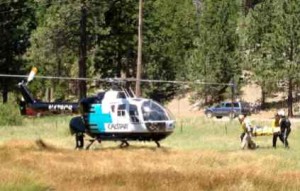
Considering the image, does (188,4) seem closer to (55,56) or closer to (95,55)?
(95,55)

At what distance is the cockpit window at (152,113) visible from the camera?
33031mm

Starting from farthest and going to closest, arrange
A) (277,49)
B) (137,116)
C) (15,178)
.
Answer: (277,49) < (137,116) < (15,178)

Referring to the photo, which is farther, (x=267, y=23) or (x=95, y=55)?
(x=95, y=55)

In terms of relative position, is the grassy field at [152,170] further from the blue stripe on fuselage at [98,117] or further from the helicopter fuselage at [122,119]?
the blue stripe on fuselage at [98,117]

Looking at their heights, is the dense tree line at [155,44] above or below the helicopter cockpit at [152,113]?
above

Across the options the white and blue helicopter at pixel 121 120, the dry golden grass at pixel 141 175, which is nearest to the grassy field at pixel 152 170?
the dry golden grass at pixel 141 175

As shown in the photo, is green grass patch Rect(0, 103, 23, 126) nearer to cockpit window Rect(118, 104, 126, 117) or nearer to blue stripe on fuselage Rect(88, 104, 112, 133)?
blue stripe on fuselage Rect(88, 104, 112, 133)

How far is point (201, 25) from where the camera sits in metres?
78.1

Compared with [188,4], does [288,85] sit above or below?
below

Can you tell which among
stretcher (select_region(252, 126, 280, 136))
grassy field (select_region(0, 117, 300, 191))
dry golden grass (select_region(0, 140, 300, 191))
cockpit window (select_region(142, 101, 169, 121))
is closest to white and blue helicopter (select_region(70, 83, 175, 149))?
cockpit window (select_region(142, 101, 169, 121))

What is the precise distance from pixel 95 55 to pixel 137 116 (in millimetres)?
45313

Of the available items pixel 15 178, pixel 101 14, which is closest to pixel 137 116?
pixel 15 178

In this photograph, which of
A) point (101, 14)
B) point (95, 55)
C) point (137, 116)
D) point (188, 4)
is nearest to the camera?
point (137, 116)

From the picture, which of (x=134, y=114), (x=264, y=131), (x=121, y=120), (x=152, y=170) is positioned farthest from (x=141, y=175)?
(x=264, y=131)
